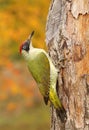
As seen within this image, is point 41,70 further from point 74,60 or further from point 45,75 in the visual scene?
point 74,60

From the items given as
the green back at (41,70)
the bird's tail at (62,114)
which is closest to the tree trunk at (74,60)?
the bird's tail at (62,114)

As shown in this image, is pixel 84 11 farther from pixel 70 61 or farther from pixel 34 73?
pixel 34 73

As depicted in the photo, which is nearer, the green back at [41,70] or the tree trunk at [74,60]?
the tree trunk at [74,60]

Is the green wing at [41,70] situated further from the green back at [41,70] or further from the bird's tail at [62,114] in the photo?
the bird's tail at [62,114]

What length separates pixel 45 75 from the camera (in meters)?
4.30

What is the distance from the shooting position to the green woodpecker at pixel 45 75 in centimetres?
413

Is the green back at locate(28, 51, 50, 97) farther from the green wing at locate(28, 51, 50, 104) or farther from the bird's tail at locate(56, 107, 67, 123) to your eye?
the bird's tail at locate(56, 107, 67, 123)

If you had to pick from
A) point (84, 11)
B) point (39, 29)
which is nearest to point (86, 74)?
point (84, 11)

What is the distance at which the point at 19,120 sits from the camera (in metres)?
15.6

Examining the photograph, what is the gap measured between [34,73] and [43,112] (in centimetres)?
1230

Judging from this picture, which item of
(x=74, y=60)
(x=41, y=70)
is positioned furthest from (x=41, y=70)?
(x=74, y=60)

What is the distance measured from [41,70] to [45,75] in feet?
0.17

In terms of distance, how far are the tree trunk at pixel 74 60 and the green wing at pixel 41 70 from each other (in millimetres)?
133

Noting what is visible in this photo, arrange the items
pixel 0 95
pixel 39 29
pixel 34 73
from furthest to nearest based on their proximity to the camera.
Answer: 1. pixel 0 95
2. pixel 39 29
3. pixel 34 73
